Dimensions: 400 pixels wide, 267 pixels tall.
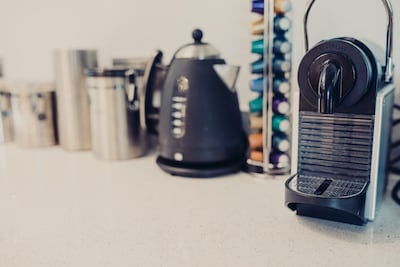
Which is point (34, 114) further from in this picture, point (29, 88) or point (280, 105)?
point (280, 105)

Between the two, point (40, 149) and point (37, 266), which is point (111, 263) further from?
point (40, 149)

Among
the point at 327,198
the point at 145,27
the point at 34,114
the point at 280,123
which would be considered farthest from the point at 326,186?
the point at 34,114

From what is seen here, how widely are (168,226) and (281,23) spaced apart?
40 cm

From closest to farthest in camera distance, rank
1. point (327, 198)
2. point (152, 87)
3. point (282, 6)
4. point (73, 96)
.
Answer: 1. point (327, 198)
2. point (282, 6)
3. point (152, 87)
4. point (73, 96)

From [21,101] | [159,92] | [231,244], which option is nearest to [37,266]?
[231,244]

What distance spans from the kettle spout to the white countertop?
183 millimetres

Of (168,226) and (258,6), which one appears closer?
(168,226)

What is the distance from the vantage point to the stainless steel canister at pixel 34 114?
1062mm

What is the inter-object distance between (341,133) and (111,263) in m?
0.35

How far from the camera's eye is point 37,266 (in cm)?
50

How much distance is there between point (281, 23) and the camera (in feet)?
2.47

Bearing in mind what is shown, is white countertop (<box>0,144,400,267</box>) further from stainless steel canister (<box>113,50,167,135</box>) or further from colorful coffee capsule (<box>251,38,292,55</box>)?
colorful coffee capsule (<box>251,38,292,55</box>)

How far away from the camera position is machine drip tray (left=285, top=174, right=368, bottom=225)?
1.78ft

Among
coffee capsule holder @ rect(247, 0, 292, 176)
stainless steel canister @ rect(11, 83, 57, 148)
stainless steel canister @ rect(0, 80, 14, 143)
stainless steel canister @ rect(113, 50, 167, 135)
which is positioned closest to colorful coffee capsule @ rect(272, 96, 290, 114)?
coffee capsule holder @ rect(247, 0, 292, 176)
